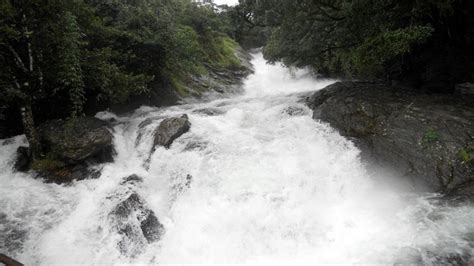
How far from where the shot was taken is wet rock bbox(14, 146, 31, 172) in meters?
9.06

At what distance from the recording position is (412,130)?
8.28 metres

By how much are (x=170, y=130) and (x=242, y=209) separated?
384 centimetres

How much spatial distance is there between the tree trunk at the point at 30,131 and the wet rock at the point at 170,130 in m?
3.21

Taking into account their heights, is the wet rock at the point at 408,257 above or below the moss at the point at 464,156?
below

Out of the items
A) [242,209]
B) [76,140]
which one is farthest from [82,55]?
[242,209]

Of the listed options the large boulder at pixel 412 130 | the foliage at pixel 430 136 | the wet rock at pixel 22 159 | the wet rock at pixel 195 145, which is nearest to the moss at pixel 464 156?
the large boulder at pixel 412 130

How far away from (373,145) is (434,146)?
1.42 metres

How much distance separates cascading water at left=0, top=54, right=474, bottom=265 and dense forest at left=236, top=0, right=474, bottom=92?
9.85 feet

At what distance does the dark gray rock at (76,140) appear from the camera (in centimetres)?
918

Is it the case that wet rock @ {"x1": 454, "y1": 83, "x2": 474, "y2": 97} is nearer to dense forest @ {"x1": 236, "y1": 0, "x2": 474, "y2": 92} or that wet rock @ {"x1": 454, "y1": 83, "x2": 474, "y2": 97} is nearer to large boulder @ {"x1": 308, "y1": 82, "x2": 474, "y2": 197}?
dense forest @ {"x1": 236, "y1": 0, "x2": 474, "y2": 92}

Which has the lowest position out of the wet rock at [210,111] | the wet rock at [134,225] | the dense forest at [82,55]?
the wet rock at [134,225]

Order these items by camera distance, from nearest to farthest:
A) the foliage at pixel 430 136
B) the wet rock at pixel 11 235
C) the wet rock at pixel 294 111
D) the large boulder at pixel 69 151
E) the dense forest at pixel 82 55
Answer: the wet rock at pixel 11 235, the foliage at pixel 430 136, the dense forest at pixel 82 55, the large boulder at pixel 69 151, the wet rock at pixel 294 111

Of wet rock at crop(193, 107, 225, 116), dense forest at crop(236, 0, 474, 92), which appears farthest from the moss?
wet rock at crop(193, 107, 225, 116)

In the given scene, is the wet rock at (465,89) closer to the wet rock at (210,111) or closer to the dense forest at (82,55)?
the wet rock at (210,111)
